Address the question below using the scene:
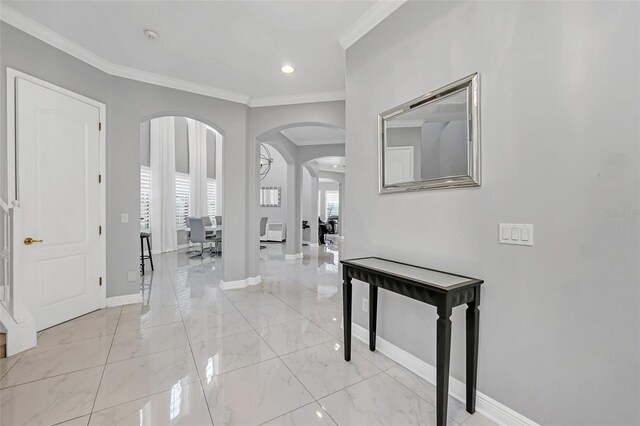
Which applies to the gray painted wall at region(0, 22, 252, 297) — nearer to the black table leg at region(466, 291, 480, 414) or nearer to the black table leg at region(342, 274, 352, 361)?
the black table leg at region(342, 274, 352, 361)

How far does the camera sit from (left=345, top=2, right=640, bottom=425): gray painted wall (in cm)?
112

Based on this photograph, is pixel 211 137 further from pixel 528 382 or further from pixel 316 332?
pixel 528 382

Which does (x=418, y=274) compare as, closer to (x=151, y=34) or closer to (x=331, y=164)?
(x=151, y=34)

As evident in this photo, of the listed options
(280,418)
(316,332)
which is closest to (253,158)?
(316,332)

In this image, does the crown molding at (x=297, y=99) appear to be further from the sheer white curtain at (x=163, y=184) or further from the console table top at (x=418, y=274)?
the sheer white curtain at (x=163, y=184)

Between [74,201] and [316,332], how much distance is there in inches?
116

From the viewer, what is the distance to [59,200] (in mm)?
2742

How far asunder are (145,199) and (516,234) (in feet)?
25.6

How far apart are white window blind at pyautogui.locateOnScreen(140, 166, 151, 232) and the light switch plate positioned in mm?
7654

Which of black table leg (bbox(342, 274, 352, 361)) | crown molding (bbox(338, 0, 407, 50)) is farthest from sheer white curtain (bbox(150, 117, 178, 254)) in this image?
black table leg (bbox(342, 274, 352, 361))

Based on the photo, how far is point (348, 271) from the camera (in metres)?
2.12

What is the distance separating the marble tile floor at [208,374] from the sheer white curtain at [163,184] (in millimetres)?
4326

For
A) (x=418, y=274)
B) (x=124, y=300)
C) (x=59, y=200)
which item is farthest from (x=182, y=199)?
(x=418, y=274)

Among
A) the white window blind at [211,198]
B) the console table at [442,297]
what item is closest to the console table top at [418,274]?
the console table at [442,297]
